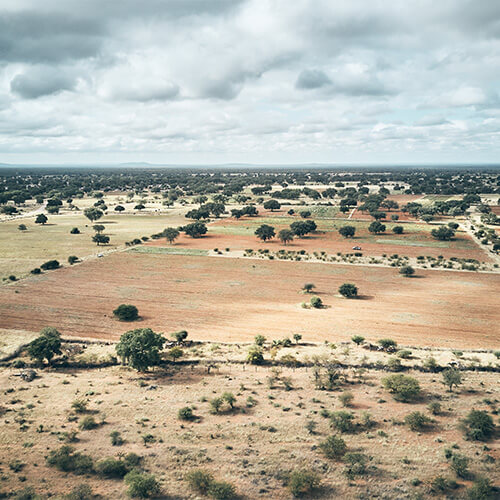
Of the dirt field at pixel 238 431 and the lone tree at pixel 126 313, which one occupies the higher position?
the lone tree at pixel 126 313

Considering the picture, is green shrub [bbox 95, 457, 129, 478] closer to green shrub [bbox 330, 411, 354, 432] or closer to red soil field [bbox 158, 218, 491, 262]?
green shrub [bbox 330, 411, 354, 432]

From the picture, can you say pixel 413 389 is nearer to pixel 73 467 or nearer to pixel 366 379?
pixel 366 379

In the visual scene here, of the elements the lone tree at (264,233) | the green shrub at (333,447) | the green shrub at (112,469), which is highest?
the lone tree at (264,233)

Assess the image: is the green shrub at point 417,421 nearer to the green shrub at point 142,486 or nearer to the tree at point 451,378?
the tree at point 451,378

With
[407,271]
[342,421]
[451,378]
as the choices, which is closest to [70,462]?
[342,421]

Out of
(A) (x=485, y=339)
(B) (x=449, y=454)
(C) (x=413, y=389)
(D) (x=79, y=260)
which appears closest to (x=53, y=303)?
(D) (x=79, y=260)

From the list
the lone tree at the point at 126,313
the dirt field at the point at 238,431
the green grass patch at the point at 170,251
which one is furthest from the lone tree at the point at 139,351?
the green grass patch at the point at 170,251

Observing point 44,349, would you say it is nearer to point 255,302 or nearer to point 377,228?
point 255,302
